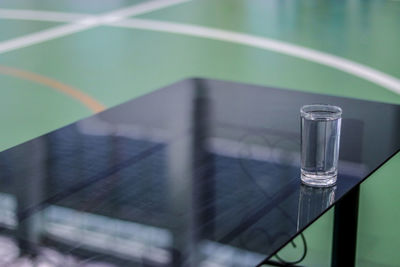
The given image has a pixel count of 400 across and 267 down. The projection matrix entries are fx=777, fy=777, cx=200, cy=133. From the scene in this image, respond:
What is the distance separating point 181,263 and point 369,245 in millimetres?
1704

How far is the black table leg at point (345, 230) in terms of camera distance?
206cm

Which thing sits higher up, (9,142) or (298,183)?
(298,183)

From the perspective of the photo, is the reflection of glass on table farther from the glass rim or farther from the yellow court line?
the yellow court line

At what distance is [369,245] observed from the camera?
2879mm

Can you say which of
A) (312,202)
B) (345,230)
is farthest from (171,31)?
(312,202)

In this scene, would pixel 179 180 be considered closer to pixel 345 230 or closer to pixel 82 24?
pixel 345 230

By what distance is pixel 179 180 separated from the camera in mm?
1724

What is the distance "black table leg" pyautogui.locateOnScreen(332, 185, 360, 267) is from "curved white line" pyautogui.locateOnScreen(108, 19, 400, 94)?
2791mm

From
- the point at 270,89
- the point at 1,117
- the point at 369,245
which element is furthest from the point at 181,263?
the point at 1,117

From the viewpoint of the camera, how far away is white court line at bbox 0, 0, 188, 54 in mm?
6121

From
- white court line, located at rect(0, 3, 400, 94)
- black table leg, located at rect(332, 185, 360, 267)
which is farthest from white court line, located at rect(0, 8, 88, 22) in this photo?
black table leg, located at rect(332, 185, 360, 267)

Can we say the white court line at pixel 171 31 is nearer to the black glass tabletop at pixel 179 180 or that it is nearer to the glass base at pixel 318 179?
the black glass tabletop at pixel 179 180

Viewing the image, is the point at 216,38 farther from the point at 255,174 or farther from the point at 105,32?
the point at 255,174

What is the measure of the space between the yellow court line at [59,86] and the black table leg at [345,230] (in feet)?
8.48
